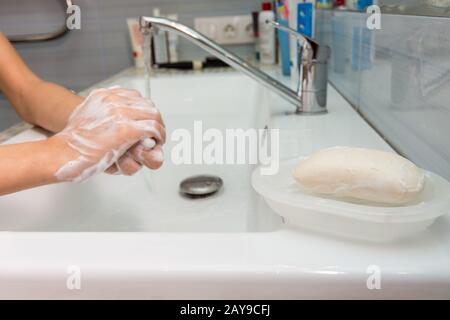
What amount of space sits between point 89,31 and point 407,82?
1.19 m

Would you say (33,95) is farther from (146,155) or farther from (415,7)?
(415,7)

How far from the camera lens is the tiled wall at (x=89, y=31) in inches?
52.3

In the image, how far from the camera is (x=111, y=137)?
40cm

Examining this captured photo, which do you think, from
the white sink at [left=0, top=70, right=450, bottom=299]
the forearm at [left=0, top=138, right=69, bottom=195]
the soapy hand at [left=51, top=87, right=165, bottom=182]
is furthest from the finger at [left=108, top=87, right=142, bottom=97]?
the white sink at [left=0, top=70, right=450, bottom=299]

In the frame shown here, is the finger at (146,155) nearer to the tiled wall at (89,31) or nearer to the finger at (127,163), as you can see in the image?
the finger at (127,163)

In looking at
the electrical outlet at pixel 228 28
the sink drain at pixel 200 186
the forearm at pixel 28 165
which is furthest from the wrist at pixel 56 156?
the electrical outlet at pixel 228 28

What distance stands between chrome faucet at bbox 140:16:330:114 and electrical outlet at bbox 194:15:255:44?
704 mm

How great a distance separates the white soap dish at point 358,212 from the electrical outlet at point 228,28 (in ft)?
3.58

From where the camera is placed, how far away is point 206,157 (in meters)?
0.82

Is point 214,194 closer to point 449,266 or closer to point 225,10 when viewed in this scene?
point 449,266

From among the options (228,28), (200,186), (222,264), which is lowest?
(200,186)

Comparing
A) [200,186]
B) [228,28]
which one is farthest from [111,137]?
[228,28]

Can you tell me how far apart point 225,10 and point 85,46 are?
0.50m

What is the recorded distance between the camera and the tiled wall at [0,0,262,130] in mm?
1329
